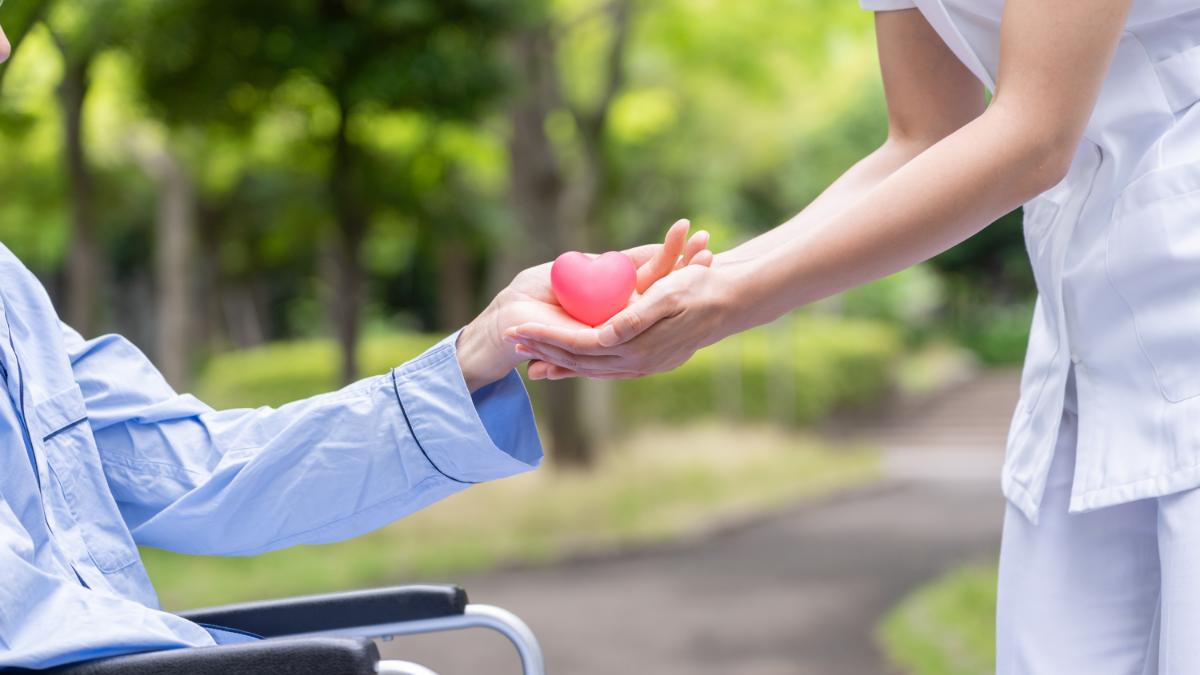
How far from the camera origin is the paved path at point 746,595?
4.66 metres

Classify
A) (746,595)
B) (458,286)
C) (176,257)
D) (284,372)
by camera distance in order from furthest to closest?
(458,286)
(284,372)
(176,257)
(746,595)

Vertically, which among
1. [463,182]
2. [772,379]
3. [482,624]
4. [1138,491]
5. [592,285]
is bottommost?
[772,379]

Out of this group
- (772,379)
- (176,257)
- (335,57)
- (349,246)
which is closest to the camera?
(335,57)

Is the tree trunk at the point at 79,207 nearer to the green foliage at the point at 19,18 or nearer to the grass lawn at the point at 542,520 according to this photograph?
the grass lawn at the point at 542,520

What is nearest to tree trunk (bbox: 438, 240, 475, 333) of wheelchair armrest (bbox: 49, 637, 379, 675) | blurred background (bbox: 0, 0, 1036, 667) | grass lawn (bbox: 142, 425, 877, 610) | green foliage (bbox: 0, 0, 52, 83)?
blurred background (bbox: 0, 0, 1036, 667)

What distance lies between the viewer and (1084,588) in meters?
Result: 1.10

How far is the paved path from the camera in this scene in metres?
4.66

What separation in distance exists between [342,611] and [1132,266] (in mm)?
1040

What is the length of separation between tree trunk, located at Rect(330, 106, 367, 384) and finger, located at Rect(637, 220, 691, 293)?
5.89m

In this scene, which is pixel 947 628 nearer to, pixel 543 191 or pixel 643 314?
pixel 643 314

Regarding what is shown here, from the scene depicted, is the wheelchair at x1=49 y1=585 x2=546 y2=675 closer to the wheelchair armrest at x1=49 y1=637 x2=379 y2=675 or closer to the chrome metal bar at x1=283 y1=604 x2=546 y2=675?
the chrome metal bar at x1=283 y1=604 x2=546 y2=675

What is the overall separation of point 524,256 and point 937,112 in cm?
763

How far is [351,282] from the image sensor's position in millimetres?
7004

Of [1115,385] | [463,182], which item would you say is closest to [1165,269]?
[1115,385]
